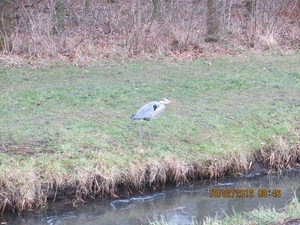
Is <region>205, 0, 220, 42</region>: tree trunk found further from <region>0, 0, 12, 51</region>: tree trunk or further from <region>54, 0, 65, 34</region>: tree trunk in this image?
<region>0, 0, 12, 51</region>: tree trunk

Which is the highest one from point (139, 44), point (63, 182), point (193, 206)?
point (139, 44)

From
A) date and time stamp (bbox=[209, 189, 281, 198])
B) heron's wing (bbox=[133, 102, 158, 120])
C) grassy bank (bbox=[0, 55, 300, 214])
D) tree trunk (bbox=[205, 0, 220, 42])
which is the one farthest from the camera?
tree trunk (bbox=[205, 0, 220, 42])

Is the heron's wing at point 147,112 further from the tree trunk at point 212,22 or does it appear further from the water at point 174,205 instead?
the tree trunk at point 212,22

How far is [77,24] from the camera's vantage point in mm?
17062

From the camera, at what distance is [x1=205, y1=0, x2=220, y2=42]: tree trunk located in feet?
55.5

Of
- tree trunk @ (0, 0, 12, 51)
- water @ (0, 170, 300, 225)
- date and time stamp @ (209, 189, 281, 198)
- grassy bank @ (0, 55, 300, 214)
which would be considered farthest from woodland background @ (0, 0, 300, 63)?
date and time stamp @ (209, 189, 281, 198)

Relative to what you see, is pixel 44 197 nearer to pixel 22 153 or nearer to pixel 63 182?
pixel 63 182

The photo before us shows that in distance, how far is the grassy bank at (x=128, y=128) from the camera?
302 inches

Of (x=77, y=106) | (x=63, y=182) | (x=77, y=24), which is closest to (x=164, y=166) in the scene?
(x=63, y=182)

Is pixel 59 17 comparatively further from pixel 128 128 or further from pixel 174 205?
pixel 174 205

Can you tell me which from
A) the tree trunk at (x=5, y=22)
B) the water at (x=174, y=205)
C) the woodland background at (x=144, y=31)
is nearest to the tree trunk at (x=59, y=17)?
the woodland background at (x=144, y=31)

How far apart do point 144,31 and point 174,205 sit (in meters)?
8.64

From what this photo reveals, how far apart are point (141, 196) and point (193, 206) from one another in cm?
84

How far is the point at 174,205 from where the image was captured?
25.7 feet
